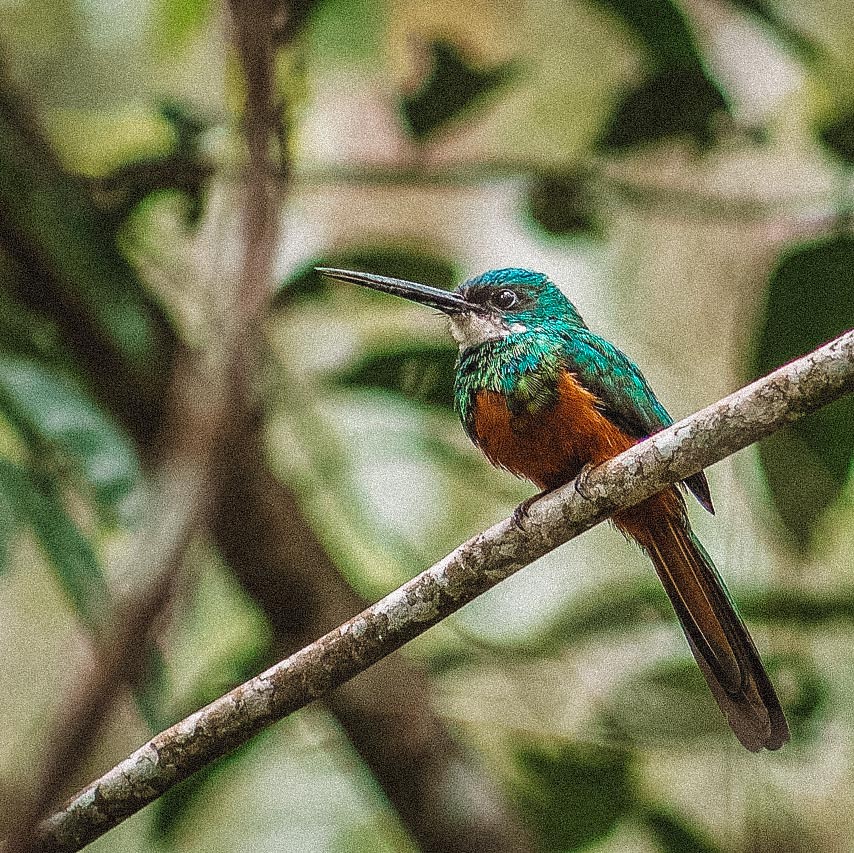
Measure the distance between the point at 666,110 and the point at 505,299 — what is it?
0.54 metres

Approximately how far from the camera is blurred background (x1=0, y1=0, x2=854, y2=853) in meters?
2.17

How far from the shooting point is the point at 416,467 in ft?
10.00

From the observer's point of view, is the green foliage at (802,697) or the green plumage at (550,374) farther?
the green foliage at (802,697)

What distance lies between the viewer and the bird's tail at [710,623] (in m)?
2.05

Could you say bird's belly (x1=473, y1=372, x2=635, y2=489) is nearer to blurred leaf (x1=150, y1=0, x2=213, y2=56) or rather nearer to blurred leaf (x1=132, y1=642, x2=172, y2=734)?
blurred leaf (x1=132, y1=642, x2=172, y2=734)

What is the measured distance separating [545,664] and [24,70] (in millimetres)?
2637

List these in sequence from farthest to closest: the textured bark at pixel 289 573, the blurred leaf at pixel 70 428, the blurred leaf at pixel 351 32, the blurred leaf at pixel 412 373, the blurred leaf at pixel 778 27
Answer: the blurred leaf at pixel 351 32 < the blurred leaf at pixel 412 373 < the textured bark at pixel 289 573 < the blurred leaf at pixel 778 27 < the blurred leaf at pixel 70 428

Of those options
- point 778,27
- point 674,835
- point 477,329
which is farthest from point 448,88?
point 674,835

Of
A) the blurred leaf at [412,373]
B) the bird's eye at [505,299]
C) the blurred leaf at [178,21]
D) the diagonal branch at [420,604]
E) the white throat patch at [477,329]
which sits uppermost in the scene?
the blurred leaf at [178,21]

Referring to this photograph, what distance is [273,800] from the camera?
3.30 meters

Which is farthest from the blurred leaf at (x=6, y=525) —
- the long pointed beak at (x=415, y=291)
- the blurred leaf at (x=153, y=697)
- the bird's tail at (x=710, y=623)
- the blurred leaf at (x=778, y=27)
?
the blurred leaf at (x=778, y=27)

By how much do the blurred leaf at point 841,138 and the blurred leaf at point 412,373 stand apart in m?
0.87

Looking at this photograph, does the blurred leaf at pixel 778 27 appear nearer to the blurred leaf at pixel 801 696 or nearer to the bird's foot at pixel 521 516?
the bird's foot at pixel 521 516

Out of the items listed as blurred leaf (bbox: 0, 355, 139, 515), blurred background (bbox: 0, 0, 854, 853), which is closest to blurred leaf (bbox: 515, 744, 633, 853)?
blurred background (bbox: 0, 0, 854, 853)
